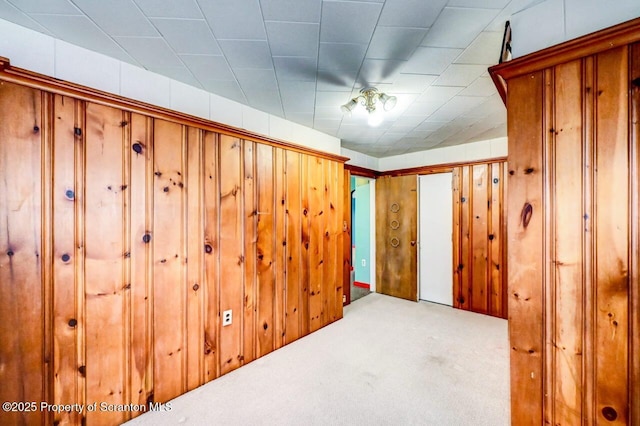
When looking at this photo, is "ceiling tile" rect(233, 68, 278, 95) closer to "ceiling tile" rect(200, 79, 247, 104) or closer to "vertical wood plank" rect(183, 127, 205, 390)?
"ceiling tile" rect(200, 79, 247, 104)

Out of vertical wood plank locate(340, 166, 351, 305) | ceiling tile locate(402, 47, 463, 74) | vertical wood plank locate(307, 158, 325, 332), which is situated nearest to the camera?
ceiling tile locate(402, 47, 463, 74)

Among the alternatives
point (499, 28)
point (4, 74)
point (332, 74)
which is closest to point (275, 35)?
point (332, 74)

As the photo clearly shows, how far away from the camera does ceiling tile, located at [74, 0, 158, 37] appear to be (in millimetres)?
1265

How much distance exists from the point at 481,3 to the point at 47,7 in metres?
2.16

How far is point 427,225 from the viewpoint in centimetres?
415

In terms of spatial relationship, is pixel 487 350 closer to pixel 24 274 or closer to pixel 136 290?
pixel 136 290

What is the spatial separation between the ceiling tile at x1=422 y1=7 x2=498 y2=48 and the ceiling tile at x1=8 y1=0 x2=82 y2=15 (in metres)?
1.89

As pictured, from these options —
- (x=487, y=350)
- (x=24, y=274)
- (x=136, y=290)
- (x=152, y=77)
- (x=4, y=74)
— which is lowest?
(x=487, y=350)

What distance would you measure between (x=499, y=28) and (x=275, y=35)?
1.27 m

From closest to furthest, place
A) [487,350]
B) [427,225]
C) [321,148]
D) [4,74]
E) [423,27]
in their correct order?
[4,74]
[423,27]
[487,350]
[321,148]
[427,225]

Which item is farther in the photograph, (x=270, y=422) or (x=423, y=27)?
(x=270, y=422)

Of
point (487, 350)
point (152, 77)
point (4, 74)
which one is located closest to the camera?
point (4, 74)

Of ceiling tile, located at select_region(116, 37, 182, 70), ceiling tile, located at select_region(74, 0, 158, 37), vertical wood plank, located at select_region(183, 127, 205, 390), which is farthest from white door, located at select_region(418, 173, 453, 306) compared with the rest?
ceiling tile, located at select_region(74, 0, 158, 37)

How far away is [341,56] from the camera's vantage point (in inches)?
66.5
